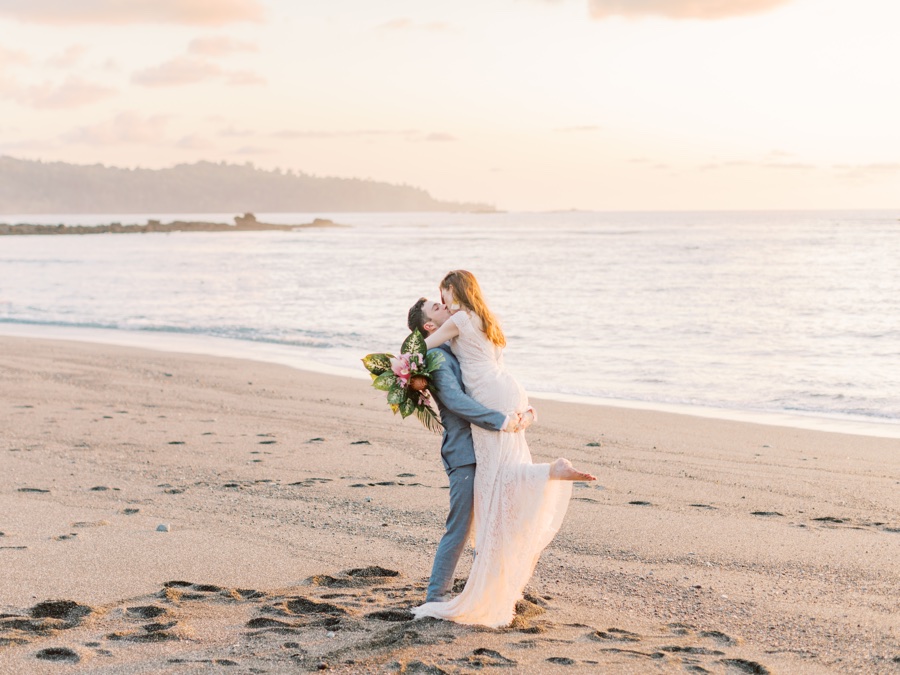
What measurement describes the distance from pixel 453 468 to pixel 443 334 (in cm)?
71

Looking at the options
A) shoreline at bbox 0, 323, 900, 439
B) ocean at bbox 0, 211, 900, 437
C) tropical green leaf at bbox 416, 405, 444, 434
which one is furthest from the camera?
ocean at bbox 0, 211, 900, 437

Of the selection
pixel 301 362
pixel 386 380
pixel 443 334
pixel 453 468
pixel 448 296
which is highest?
pixel 448 296

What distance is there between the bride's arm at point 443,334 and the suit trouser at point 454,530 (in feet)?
2.15

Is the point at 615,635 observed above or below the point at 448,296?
below

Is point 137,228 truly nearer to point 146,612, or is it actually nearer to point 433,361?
point 146,612

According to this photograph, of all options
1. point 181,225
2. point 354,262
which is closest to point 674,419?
point 354,262

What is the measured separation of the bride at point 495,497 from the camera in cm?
446

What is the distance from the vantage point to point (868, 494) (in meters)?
7.15

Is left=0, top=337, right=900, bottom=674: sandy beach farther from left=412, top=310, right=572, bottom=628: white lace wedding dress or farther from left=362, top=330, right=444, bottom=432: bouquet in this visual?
left=362, top=330, right=444, bottom=432: bouquet

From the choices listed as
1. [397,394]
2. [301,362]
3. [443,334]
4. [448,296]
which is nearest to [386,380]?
[397,394]

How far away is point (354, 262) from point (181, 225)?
82.8 meters

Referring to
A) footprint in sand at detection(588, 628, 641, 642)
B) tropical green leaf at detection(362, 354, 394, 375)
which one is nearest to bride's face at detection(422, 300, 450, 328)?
tropical green leaf at detection(362, 354, 394, 375)

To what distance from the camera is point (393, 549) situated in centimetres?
588

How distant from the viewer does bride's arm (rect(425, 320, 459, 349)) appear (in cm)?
450
